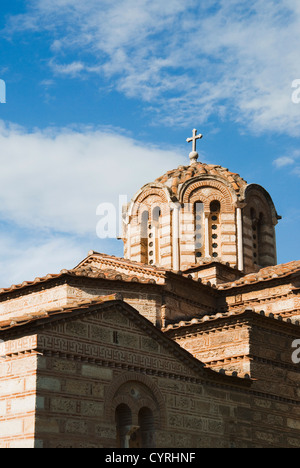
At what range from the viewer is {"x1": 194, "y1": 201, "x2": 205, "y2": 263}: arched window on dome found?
20.5 meters

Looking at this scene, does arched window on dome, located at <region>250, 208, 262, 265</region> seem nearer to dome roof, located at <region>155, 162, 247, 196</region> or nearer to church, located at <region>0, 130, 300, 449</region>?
church, located at <region>0, 130, 300, 449</region>

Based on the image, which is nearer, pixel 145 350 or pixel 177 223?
pixel 145 350

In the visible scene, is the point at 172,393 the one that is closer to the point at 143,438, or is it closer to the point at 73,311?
the point at 143,438

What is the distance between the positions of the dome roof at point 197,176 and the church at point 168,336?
58 millimetres

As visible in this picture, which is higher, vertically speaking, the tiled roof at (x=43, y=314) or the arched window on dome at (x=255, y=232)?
the arched window on dome at (x=255, y=232)

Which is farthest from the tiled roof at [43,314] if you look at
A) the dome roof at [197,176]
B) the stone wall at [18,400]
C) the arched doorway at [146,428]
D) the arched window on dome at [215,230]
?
the dome roof at [197,176]

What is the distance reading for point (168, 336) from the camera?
15461 millimetres

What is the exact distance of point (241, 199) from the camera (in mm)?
20969

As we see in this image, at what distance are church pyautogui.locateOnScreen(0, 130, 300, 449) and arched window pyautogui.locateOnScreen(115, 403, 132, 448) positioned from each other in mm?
17

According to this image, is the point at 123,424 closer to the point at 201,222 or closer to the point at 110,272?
the point at 110,272

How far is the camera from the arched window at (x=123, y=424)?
11914mm

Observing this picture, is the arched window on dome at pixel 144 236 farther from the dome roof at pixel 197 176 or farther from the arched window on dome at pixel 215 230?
the arched window on dome at pixel 215 230
